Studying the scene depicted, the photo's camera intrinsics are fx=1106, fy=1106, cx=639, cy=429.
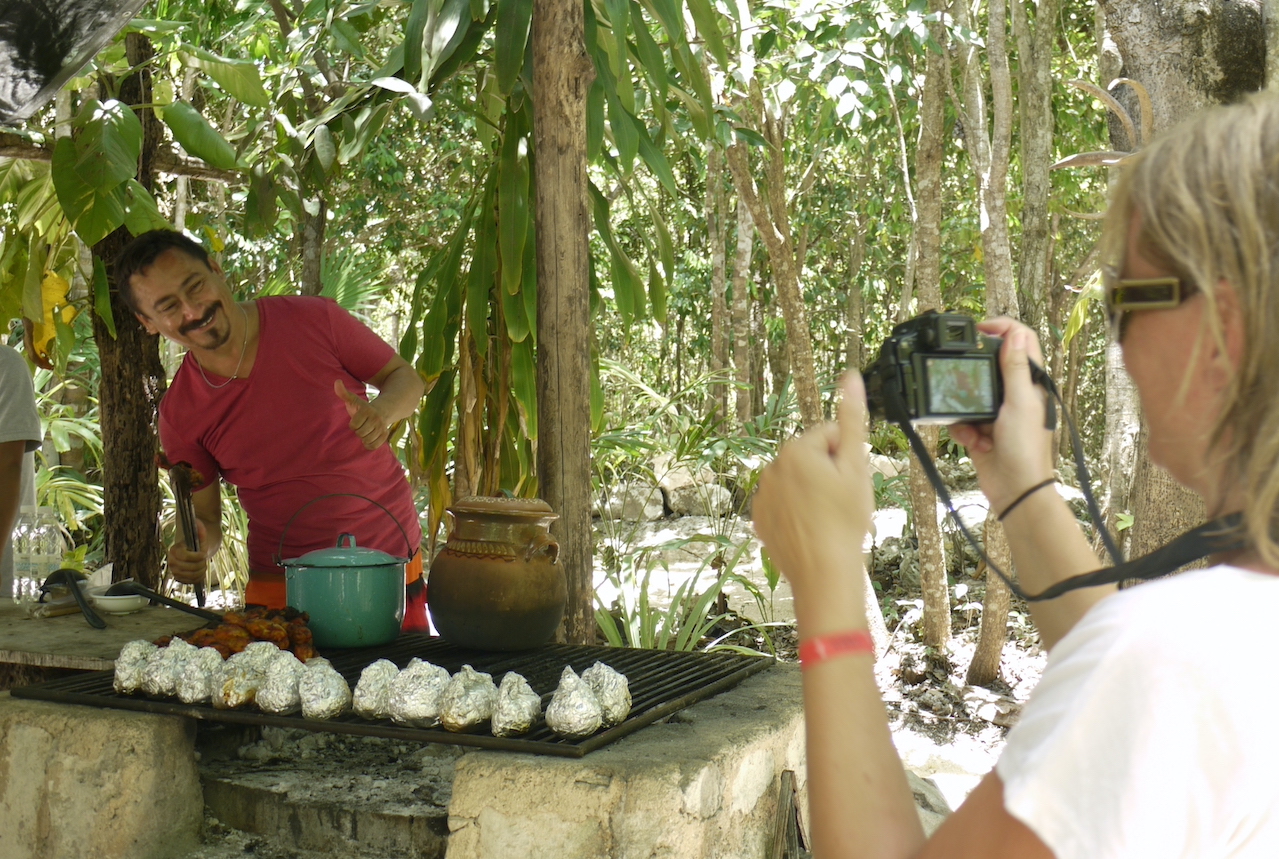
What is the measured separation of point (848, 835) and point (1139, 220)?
1.80 ft

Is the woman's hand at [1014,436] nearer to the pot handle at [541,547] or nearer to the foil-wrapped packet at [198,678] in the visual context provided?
the pot handle at [541,547]

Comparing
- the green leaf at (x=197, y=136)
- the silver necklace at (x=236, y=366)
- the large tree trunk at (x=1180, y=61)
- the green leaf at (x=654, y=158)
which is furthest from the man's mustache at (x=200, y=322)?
the large tree trunk at (x=1180, y=61)

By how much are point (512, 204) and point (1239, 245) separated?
2.61 m

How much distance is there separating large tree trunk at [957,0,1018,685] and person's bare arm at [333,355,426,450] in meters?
2.97

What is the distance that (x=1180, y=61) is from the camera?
111 inches

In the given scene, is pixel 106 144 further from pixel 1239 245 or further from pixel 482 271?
pixel 1239 245

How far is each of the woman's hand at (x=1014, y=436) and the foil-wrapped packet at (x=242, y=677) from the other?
4.37ft

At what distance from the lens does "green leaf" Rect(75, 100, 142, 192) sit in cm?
295

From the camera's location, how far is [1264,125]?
819 mm

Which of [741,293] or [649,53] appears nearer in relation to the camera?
[649,53]

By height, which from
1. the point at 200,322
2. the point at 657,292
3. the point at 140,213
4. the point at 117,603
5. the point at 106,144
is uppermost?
the point at 106,144

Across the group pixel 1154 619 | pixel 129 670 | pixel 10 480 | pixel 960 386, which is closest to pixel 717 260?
pixel 10 480

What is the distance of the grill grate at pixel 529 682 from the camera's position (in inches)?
69.9

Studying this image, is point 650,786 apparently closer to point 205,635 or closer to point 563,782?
point 563,782
